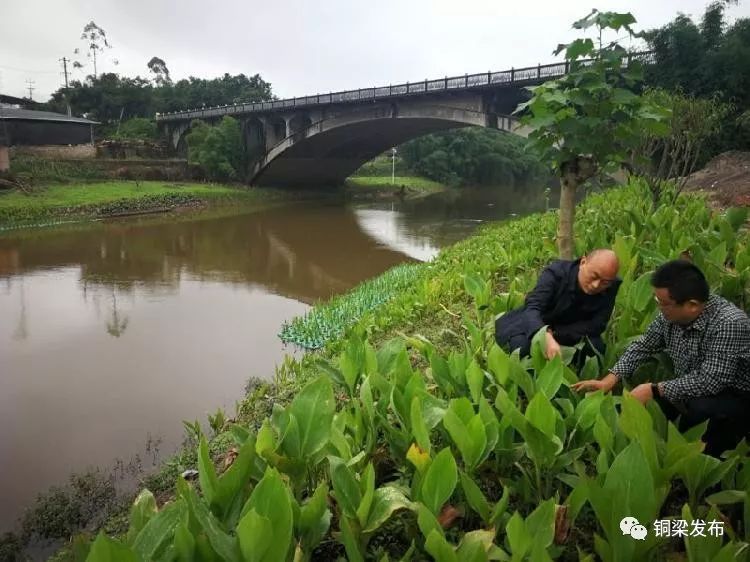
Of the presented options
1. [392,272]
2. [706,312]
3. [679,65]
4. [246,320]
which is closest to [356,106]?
[679,65]

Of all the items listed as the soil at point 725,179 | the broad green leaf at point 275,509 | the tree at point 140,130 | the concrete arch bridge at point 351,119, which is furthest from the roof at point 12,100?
the broad green leaf at point 275,509

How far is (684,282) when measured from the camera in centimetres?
225

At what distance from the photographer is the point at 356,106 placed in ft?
76.5

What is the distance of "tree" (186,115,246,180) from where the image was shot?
27453 millimetres

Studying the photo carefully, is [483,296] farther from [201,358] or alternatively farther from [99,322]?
[99,322]

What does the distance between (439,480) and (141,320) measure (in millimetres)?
7032

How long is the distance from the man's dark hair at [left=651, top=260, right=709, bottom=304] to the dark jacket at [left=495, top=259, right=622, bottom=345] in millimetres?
747

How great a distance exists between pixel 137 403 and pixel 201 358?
126cm

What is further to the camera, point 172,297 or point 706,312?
point 172,297

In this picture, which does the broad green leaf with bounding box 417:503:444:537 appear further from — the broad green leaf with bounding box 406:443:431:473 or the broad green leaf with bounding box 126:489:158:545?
the broad green leaf with bounding box 126:489:158:545

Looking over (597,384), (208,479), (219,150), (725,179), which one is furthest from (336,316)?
(219,150)

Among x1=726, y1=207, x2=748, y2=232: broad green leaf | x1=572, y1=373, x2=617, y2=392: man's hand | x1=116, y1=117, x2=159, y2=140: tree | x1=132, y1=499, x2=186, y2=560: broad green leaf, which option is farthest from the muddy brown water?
x1=116, y1=117, x2=159, y2=140: tree

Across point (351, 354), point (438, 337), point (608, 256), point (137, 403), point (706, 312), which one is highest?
point (608, 256)

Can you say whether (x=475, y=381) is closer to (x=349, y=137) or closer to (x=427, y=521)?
(x=427, y=521)
